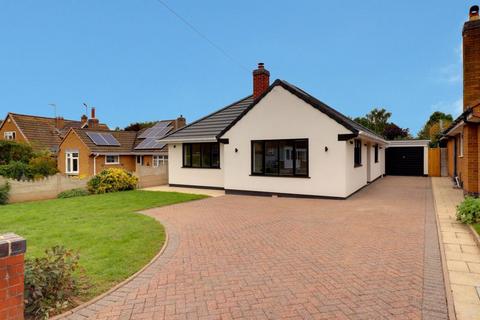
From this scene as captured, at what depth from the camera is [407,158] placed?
23609 millimetres

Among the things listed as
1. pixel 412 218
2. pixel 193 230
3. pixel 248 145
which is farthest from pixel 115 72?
pixel 412 218

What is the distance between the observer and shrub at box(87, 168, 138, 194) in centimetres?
1580

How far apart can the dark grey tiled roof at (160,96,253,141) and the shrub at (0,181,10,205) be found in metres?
8.14

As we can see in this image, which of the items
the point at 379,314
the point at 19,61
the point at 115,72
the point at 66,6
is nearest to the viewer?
the point at 379,314

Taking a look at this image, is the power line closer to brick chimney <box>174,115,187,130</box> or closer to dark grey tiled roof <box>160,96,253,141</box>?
dark grey tiled roof <box>160,96,253,141</box>

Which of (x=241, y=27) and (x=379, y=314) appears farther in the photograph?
(x=241, y=27)

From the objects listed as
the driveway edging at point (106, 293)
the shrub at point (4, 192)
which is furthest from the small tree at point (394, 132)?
the driveway edging at point (106, 293)

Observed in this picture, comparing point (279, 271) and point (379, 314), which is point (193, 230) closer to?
point (279, 271)

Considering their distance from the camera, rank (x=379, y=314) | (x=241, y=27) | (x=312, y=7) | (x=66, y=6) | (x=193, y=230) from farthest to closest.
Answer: (x=241, y=27), (x=312, y=7), (x=66, y=6), (x=193, y=230), (x=379, y=314)

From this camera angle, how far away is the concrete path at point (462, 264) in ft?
12.0

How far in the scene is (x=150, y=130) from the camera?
31891 mm

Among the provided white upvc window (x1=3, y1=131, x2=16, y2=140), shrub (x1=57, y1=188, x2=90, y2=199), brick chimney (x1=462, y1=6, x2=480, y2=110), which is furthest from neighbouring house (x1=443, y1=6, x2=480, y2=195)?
white upvc window (x1=3, y1=131, x2=16, y2=140)

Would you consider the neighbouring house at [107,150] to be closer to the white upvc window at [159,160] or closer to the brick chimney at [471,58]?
the white upvc window at [159,160]

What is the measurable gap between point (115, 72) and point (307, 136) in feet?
62.3
